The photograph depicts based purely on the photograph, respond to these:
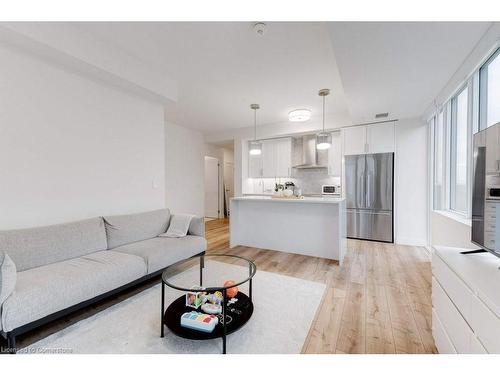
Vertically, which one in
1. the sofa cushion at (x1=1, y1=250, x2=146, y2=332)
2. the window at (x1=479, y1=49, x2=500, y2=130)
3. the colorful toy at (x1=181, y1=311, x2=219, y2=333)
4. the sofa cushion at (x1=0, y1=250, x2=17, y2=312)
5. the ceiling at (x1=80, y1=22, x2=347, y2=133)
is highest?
the ceiling at (x1=80, y1=22, x2=347, y2=133)

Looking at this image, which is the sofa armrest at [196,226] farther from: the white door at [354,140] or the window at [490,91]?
the white door at [354,140]

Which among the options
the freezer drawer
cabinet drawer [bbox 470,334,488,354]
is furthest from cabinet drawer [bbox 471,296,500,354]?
the freezer drawer

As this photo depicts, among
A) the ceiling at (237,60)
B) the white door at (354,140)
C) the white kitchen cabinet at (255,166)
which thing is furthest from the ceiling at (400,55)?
the white kitchen cabinet at (255,166)

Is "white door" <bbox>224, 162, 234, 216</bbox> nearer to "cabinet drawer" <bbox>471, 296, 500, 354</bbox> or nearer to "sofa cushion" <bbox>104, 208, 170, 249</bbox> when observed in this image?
"sofa cushion" <bbox>104, 208, 170, 249</bbox>

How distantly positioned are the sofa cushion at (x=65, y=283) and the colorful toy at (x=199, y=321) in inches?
34.4

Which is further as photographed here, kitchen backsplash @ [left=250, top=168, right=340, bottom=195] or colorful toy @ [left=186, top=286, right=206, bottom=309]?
kitchen backsplash @ [left=250, top=168, right=340, bottom=195]

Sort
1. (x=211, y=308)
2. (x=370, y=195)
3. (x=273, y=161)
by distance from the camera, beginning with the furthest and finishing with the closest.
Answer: (x=273, y=161)
(x=370, y=195)
(x=211, y=308)

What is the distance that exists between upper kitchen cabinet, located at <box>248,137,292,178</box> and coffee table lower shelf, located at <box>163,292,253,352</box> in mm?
4247

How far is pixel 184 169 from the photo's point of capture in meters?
5.94

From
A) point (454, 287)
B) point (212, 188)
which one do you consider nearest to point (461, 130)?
point (454, 287)

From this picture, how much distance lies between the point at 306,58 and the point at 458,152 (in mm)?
2374

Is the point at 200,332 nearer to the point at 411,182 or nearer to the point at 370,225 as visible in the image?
the point at 370,225

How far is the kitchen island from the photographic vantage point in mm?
3360

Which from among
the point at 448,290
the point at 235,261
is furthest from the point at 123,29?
the point at 448,290
